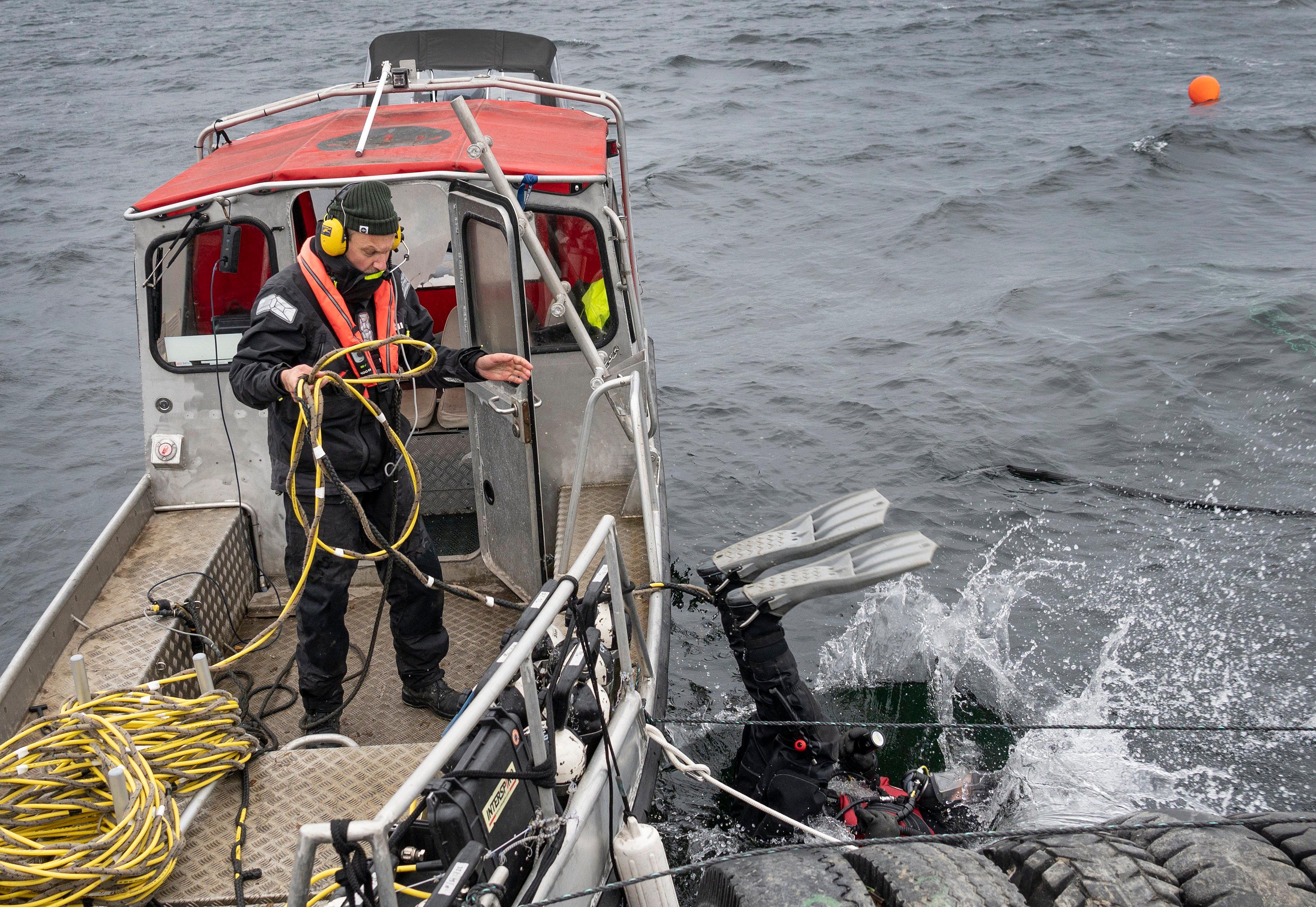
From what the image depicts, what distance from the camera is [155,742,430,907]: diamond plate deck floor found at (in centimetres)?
351

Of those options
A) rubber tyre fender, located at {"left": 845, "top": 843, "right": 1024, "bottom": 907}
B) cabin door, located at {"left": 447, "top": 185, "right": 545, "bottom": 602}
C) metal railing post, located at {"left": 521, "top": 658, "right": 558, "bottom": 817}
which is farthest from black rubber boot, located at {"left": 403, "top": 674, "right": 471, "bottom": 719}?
rubber tyre fender, located at {"left": 845, "top": 843, "right": 1024, "bottom": 907}

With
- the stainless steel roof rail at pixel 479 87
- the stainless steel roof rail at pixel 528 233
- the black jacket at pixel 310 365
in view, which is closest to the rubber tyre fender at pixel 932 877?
the stainless steel roof rail at pixel 528 233

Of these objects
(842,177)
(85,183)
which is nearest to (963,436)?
(842,177)

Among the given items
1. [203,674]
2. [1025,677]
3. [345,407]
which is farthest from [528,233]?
[1025,677]

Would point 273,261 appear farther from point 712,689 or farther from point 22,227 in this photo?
point 22,227

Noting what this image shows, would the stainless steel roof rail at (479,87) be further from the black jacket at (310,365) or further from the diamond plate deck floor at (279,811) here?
the diamond plate deck floor at (279,811)

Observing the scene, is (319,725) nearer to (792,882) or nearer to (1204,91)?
(792,882)

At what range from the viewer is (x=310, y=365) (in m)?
4.09

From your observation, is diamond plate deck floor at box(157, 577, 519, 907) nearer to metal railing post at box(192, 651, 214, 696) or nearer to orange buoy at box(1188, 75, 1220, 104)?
metal railing post at box(192, 651, 214, 696)

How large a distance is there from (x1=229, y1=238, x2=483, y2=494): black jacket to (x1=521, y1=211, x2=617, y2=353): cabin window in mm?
1194

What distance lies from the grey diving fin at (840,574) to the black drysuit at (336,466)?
1360 mm

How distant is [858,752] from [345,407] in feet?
8.66

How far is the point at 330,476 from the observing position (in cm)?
393

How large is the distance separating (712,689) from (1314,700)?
11.1 ft
